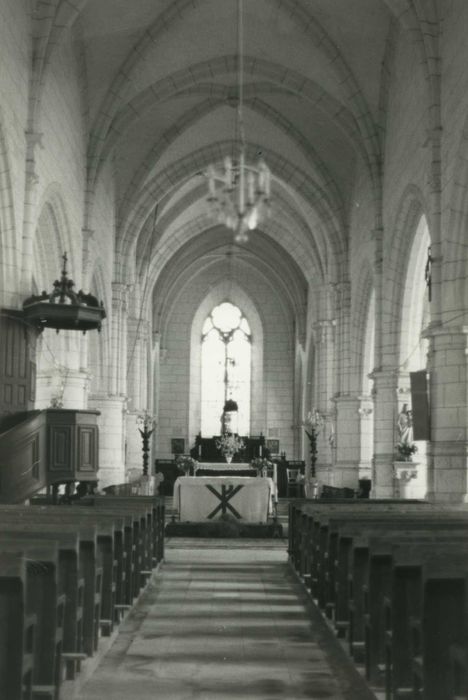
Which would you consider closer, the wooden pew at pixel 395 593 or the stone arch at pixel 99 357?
the wooden pew at pixel 395 593

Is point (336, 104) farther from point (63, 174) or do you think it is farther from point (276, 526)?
point (276, 526)

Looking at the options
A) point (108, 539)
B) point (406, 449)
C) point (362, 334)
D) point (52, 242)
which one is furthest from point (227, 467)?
point (108, 539)

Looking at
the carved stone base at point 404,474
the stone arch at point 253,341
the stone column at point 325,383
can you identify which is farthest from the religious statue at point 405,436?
the stone arch at point 253,341

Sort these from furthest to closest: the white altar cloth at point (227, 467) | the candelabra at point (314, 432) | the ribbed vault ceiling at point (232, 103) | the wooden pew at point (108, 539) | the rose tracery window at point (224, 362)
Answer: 1. the rose tracery window at point (224, 362)
2. the candelabra at point (314, 432)
3. the white altar cloth at point (227, 467)
4. the ribbed vault ceiling at point (232, 103)
5. the wooden pew at point (108, 539)

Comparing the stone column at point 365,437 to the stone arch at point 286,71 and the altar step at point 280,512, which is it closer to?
the altar step at point 280,512

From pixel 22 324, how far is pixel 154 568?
527 centimetres

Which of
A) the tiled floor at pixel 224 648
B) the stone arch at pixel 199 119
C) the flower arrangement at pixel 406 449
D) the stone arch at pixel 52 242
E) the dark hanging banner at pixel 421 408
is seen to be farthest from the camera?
the stone arch at pixel 199 119

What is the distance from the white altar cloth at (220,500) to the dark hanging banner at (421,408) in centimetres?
445

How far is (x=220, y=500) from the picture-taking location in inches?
784

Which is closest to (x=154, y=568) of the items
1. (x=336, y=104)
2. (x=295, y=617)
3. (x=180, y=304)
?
(x=295, y=617)

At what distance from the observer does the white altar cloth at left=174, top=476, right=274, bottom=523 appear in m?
19.9

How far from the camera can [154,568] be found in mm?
12891

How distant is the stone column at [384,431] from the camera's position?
20844 mm

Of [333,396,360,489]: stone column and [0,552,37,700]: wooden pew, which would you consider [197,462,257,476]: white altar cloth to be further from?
[0,552,37,700]: wooden pew
